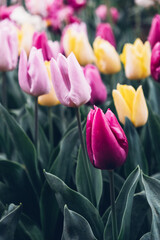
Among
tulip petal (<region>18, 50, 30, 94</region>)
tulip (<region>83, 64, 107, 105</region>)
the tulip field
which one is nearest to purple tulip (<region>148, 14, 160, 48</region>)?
the tulip field

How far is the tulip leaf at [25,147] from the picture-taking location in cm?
98

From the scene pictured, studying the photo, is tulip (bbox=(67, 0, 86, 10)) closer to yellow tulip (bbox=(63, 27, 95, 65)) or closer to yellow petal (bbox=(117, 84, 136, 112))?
yellow tulip (bbox=(63, 27, 95, 65))

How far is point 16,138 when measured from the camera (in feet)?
3.30

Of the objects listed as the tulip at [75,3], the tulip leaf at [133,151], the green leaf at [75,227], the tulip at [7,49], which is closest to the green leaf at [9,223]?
the green leaf at [75,227]

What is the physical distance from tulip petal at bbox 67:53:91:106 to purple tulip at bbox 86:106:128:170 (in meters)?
0.11

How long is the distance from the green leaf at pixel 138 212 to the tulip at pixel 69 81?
9.8 inches

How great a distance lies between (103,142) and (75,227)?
197mm

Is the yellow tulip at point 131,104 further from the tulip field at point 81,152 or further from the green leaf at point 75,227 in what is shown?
the green leaf at point 75,227

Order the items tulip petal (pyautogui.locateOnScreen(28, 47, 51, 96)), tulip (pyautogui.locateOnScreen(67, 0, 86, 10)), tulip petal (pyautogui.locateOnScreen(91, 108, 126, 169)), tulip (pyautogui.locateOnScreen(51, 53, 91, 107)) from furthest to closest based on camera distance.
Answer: tulip (pyautogui.locateOnScreen(67, 0, 86, 10)) → tulip petal (pyautogui.locateOnScreen(28, 47, 51, 96)) → tulip (pyautogui.locateOnScreen(51, 53, 91, 107)) → tulip petal (pyautogui.locateOnScreen(91, 108, 126, 169))

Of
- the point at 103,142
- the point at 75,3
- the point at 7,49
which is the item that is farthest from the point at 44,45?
the point at 75,3

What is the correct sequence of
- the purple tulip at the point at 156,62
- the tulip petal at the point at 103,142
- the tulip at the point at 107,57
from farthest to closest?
the tulip at the point at 107,57 < the purple tulip at the point at 156,62 < the tulip petal at the point at 103,142

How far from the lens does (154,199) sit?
772 millimetres

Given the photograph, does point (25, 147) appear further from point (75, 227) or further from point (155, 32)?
point (155, 32)

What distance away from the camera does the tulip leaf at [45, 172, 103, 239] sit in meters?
0.81
